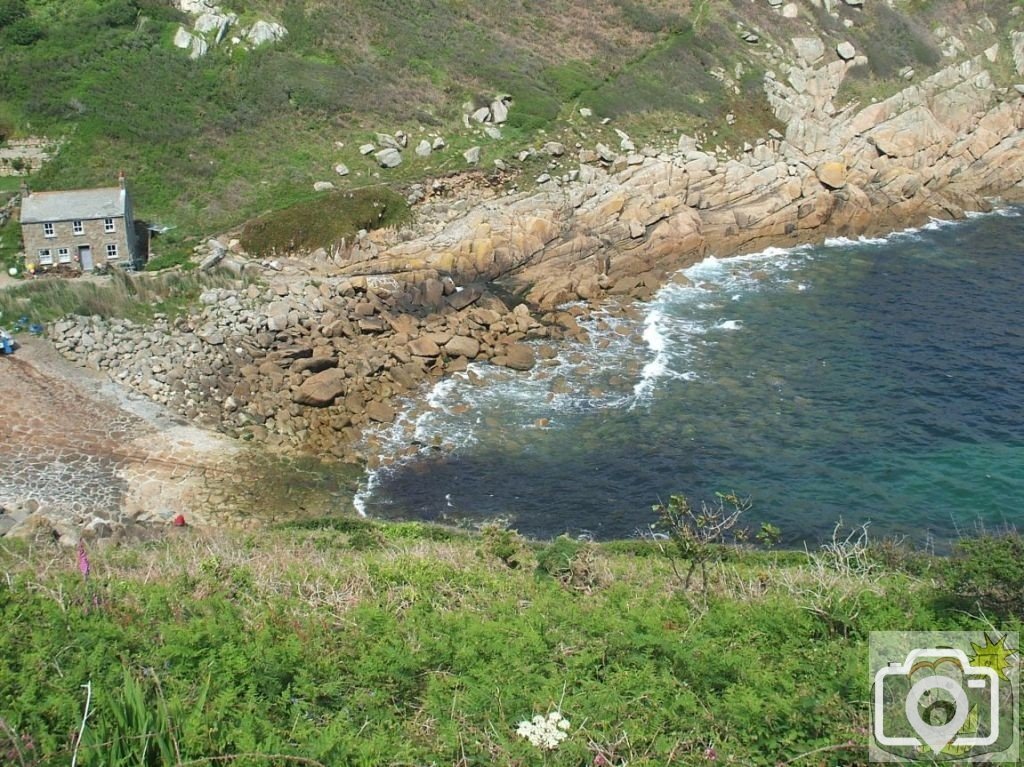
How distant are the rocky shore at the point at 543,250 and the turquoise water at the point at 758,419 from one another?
2.79m

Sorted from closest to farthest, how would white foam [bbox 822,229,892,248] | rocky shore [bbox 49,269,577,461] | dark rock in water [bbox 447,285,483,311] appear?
rocky shore [bbox 49,269,577,461]
dark rock in water [bbox 447,285,483,311]
white foam [bbox 822,229,892,248]

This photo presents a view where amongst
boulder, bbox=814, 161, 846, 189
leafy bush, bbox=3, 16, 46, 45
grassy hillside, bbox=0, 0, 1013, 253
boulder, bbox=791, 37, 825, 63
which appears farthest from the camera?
boulder, bbox=791, 37, 825, 63

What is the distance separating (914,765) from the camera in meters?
11.2

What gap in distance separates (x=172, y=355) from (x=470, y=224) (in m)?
18.6

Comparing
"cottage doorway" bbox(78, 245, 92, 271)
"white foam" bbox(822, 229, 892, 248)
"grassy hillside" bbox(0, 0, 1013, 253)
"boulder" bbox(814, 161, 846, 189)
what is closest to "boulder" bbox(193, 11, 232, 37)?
"grassy hillside" bbox(0, 0, 1013, 253)

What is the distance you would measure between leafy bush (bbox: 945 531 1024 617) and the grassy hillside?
4258 centimetres

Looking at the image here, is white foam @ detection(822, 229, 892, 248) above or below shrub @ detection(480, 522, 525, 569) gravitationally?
above

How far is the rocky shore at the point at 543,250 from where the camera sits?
3928 cm

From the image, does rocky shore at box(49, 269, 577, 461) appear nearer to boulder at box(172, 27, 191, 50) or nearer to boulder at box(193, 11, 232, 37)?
boulder at box(172, 27, 191, 50)

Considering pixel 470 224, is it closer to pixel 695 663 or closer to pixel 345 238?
pixel 345 238

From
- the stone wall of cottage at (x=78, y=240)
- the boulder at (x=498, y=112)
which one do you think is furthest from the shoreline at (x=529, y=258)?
the boulder at (x=498, y=112)

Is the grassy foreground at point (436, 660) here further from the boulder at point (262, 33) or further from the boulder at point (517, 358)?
the boulder at point (262, 33)

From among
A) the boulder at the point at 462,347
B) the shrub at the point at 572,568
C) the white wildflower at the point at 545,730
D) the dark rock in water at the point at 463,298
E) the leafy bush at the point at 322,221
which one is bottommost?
the shrub at the point at 572,568

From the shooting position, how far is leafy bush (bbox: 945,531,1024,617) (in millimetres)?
15438
